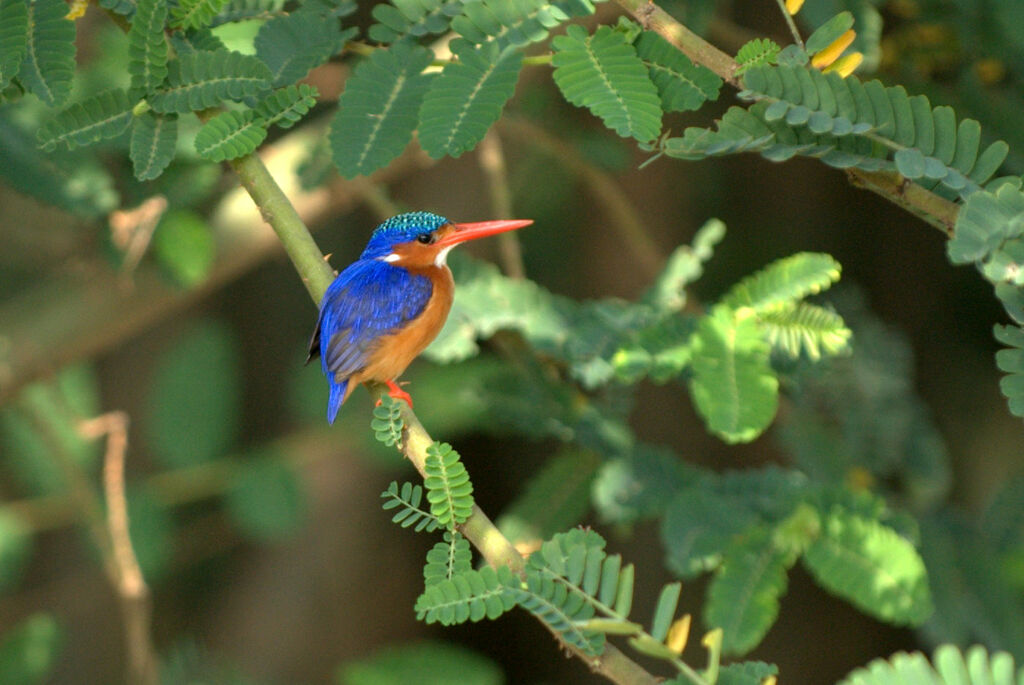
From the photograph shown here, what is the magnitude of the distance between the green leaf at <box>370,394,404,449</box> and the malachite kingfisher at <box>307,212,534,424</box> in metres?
0.16

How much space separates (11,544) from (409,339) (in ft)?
6.65

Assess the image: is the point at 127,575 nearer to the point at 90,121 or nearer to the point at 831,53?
the point at 90,121

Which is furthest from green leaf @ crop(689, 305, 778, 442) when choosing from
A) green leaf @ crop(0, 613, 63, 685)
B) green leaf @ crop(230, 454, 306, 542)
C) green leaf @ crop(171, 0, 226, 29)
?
green leaf @ crop(0, 613, 63, 685)

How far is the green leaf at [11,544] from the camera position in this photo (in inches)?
122

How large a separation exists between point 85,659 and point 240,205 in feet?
7.48

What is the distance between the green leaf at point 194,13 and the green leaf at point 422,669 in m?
1.90

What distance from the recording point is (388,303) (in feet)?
5.53

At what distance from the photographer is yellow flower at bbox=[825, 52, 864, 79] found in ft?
4.95

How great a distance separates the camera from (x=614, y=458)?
257 centimetres

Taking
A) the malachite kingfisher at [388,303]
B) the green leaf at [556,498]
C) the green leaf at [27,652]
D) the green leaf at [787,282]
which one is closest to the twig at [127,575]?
the green leaf at [27,652]

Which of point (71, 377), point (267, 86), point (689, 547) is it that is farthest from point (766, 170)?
point (267, 86)

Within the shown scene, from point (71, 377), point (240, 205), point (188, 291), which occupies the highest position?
point (240, 205)

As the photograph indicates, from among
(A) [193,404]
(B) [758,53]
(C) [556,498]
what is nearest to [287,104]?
(B) [758,53]

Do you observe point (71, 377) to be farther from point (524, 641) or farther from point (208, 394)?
point (524, 641)
